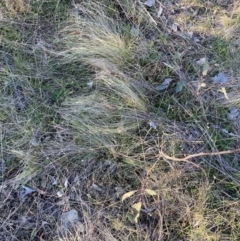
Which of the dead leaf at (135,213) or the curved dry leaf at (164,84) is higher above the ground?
the curved dry leaf at (164,84)

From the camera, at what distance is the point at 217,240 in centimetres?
208

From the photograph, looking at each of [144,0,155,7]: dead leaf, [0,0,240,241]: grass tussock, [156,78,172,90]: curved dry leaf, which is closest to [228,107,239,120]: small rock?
[0,0,240,241]: grass tussock

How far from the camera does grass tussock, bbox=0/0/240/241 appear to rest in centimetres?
214

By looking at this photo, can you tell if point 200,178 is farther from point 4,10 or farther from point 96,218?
point 4,10

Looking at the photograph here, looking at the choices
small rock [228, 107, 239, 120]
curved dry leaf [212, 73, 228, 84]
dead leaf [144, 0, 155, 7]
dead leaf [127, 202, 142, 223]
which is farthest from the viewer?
dead leaf [144, 0, 155, 7]

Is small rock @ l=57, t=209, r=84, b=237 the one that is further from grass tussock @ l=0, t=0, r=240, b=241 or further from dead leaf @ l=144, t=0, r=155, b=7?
dead leaf @ l=144, t=0, r=155, b=7

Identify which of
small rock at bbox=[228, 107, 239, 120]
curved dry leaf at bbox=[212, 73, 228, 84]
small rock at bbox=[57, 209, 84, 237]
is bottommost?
small rock at bbox=[57, 209, 84, 237]

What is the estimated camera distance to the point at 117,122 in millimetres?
2414

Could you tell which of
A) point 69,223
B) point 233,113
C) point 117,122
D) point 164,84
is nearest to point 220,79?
point 233,113

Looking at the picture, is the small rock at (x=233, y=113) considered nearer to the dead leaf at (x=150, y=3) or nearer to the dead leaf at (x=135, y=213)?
the dead leaf at (x=135, y=213)

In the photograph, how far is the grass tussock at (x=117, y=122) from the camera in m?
2.14

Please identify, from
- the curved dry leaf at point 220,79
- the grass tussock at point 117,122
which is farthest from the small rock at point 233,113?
the curved dry leaf at point 220,79

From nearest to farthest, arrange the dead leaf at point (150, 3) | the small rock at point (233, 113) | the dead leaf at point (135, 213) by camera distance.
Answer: the dead leaf at point (135, 213) < the small rock at point (233, 113) < the dead leaf at point (150, 3)

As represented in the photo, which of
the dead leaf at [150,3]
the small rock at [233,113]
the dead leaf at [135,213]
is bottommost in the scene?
the dead leaf at [135,213]
